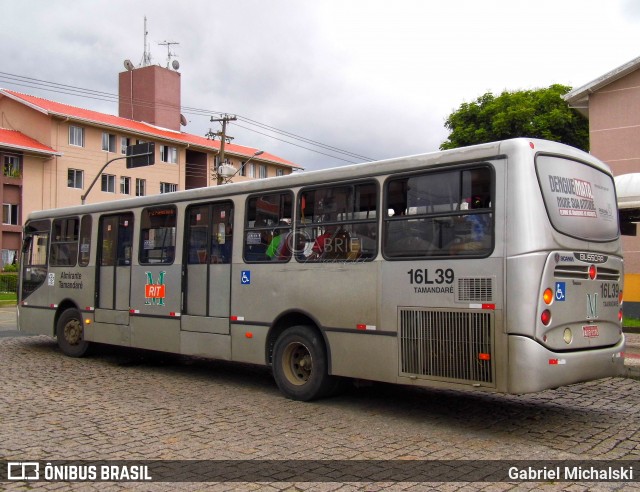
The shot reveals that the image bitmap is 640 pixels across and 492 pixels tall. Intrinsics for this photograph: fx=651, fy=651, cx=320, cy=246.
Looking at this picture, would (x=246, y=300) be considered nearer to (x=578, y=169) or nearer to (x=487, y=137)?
(x=578, y=169)

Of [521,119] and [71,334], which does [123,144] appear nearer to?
[521,119]

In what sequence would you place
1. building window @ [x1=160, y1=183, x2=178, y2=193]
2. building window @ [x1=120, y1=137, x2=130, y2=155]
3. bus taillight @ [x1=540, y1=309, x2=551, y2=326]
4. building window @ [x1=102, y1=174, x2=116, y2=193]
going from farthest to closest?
building window @ [x1=160, y1=183, x2=178, y2=193] → building window @ [x1=120, y1=137, x2=130, y2=155] → building window @ [x1=102, y1=174, x2=116, y2=193] → bus taillight @ [x1=540, y1=309, x2=551, y2=326]

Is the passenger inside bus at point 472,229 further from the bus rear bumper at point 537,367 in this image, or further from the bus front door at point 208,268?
the bus front door at point 208,268

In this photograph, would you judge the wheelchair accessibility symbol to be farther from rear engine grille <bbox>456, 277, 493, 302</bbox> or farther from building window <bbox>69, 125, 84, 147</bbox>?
Result: building window <bbox>69, 125, 84, 147</bbox>

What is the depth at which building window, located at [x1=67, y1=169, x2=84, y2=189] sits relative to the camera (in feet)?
150

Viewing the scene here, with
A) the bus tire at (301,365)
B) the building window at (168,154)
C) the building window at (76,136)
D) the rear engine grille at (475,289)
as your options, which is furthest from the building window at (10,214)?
the rear engine grille at (475,289)

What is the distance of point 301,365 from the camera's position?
8.60m

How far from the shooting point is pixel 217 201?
9.96m

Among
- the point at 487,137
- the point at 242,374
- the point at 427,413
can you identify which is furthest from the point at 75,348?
the point at 487,137

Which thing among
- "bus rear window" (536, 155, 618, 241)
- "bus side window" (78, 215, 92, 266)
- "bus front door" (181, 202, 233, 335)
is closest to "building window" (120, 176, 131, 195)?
"bus side window" (78, 215, 92, 266)

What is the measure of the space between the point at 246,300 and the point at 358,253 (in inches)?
84.2

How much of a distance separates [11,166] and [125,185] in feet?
29.2

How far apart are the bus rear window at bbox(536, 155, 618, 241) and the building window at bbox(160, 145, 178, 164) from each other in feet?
158

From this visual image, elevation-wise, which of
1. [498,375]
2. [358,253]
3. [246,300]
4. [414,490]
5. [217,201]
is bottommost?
[414,490]
